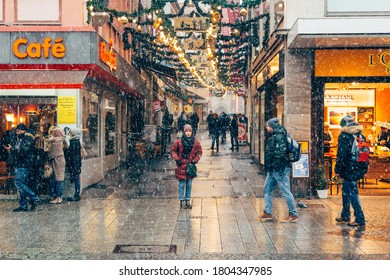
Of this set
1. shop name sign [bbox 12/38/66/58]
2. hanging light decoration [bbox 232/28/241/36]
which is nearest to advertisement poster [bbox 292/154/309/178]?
hanging light decoration [bbox 232/28/241/36]

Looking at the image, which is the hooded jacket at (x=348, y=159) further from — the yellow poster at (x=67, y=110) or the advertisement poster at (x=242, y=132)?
the advertisement poster at (x=242, y=132)

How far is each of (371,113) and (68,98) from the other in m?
8.61

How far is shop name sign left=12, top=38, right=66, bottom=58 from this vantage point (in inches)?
567

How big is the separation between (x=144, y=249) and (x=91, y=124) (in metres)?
8.63

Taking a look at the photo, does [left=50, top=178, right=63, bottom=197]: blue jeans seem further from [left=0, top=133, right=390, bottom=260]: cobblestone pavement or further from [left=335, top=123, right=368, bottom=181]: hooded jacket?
[left=335, top=123, right=368, bottom=181]: hooded jacket

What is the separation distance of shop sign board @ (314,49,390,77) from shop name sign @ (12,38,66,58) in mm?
6180

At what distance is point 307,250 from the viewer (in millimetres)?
8703

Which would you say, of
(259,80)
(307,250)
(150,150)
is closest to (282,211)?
(307,250)

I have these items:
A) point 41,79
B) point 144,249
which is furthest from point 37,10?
point 144,249

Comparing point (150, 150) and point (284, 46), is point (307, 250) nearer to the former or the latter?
point (284, 46)

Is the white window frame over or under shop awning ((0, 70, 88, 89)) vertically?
over

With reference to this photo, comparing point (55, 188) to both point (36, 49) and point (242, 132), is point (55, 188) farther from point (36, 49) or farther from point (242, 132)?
point (242, 132)

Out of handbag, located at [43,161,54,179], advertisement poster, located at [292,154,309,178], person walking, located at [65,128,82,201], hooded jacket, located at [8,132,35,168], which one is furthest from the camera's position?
advertisement poster, located at [292,154,309,178]

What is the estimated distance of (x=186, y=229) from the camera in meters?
10.2
